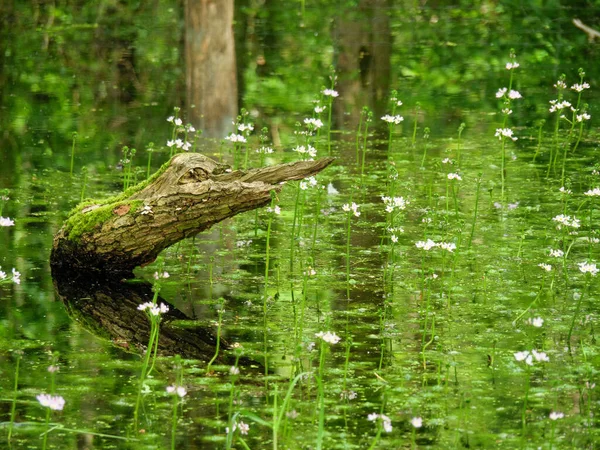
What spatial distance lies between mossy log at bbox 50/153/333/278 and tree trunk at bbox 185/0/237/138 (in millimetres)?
5182

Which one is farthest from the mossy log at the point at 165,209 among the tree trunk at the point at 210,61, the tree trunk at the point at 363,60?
the tree trunk at the point at 363,60

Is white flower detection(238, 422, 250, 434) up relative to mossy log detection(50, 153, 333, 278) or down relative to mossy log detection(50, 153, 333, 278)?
down

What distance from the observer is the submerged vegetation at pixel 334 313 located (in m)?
5.39

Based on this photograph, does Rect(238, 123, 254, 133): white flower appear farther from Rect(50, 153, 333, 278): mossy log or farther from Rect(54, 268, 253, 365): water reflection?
Rect(54, 268, 253, 365): water reflection

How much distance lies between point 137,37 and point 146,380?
14.6 metres

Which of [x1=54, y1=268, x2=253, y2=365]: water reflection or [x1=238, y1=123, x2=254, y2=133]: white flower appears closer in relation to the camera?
[x1=54, y1=268, x2=253, y2=365]: water reflection

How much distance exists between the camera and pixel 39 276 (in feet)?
26.1

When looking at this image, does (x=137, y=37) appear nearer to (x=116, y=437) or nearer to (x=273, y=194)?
(x=273, y=194)

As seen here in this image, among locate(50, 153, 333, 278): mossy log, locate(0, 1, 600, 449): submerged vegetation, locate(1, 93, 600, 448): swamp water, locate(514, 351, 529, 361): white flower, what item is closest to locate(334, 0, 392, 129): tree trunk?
locate(0, 1, 600, 449): submerged vegetation

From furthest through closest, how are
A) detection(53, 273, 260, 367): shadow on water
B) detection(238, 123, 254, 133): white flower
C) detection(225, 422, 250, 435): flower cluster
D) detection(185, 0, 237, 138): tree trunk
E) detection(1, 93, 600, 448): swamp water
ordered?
detection(185, 0, 237, 138): tree trunk < detection(238, 123, 254, 133): white flower < detection(53, 273, 260, 367): shadow on water < detection(1, 93, 600, 448): swamp water < detection(225, 422, 250, 435): flower cluster

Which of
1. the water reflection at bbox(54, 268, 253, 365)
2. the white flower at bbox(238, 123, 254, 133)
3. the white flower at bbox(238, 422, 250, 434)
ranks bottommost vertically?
the water reflection at bbox(54, 268, 253, 365)

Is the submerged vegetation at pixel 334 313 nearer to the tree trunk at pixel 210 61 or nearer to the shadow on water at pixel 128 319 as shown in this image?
the shadow on water at pixel 128 319

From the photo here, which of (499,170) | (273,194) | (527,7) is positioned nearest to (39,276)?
(273,194)

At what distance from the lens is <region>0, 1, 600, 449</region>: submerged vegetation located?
5395 mm
